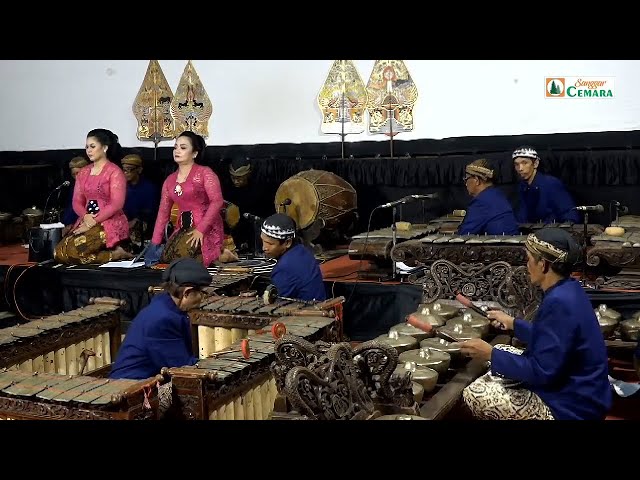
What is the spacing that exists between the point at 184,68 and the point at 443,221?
12.1 ft

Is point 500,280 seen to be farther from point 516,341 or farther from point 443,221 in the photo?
point 443,221

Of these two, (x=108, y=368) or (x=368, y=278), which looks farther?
(x=368, y=278)

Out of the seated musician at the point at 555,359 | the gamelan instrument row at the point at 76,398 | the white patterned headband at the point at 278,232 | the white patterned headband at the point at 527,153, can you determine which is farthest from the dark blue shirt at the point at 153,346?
the white patterned headband at the point at 527,153

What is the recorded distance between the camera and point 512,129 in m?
8.21

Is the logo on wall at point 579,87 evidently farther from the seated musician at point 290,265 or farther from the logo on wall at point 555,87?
the seated musician at point 290,265

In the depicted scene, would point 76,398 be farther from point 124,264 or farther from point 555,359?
point 124,264

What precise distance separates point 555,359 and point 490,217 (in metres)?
3.72

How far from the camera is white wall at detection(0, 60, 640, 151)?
795 centimetres

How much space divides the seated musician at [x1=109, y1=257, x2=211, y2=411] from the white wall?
519 cm

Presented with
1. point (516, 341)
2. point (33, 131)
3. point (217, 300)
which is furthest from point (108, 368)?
point (33, 131)

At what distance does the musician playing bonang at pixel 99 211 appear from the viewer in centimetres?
748

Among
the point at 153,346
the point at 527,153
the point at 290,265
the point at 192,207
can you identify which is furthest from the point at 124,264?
the point at 153,346

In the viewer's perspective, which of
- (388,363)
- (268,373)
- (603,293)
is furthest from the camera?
(603,293)

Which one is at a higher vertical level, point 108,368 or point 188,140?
point 188,140
